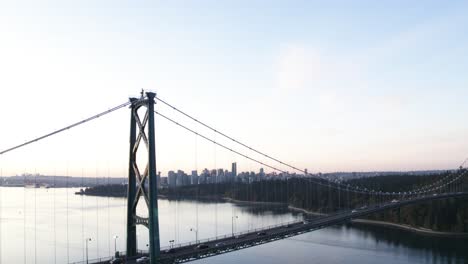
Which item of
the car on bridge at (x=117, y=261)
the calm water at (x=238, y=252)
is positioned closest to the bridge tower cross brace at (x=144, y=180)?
the car on bridge at (x=117, y=261)

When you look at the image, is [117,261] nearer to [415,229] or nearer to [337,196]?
[415,229]

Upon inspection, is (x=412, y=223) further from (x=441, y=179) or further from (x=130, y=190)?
(x=130, y=190)

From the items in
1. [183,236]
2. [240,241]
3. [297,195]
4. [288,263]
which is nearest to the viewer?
[240,241]

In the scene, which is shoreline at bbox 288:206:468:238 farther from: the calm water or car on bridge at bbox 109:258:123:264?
car on bridge at bbox 109:258:123:264

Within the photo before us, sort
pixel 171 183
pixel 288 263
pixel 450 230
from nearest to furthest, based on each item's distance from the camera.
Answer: pixel 288 263 → pixel 450 230 → pixel 171 183

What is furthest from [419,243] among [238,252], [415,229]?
[238,252]

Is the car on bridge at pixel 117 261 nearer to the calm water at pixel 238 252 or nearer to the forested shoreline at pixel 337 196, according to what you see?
the calm water at pixel 238 252

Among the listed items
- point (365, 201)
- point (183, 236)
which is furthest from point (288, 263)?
point (365, 201)

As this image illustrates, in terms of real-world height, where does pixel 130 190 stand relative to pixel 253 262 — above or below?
above
